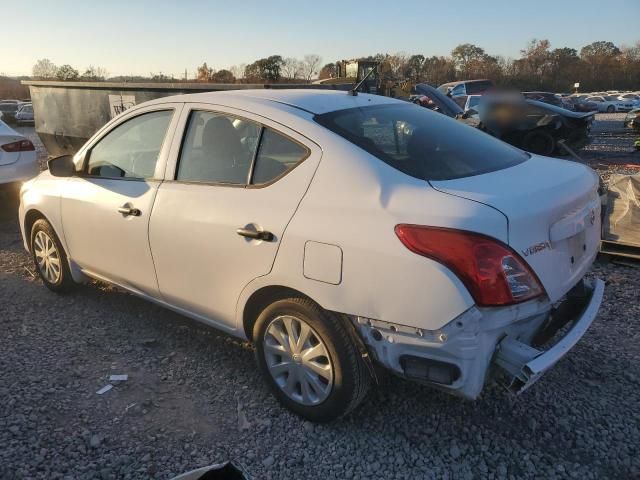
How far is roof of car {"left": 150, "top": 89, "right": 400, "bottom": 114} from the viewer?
2.99 metres

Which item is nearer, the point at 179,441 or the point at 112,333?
the point at 179,441

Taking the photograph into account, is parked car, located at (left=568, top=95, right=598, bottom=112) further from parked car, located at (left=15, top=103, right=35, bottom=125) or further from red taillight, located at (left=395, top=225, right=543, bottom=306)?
parked car, located at (left=15, top=103, right=35, bottom=125)

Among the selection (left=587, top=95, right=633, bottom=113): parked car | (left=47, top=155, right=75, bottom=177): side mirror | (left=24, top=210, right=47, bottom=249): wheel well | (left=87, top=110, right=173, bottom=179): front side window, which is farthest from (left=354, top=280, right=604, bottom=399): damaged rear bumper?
(left=587, top=95, right=633, bottom=113): parked car

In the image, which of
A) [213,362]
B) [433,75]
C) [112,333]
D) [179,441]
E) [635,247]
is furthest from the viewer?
[433,75]

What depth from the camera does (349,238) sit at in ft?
7.80

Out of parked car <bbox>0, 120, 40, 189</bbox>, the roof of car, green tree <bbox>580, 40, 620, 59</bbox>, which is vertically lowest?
→ parked car <bbox>0, 120, 40, 189</bbox>

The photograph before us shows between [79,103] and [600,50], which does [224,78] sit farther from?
[600,50]

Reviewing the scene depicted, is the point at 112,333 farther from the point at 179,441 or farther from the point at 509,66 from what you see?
the point at 509,66

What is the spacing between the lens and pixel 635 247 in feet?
16.4

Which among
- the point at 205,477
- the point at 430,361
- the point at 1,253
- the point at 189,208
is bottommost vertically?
the point at 1,253

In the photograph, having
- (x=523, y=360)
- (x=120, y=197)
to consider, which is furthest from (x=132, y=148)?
(x=523, y=360)

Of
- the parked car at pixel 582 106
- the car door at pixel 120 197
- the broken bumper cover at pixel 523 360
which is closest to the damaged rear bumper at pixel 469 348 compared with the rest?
the broken bumper cover at pixel 523 360

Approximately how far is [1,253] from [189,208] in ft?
13.2

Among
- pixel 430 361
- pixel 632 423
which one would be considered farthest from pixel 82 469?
pixel 632 423
